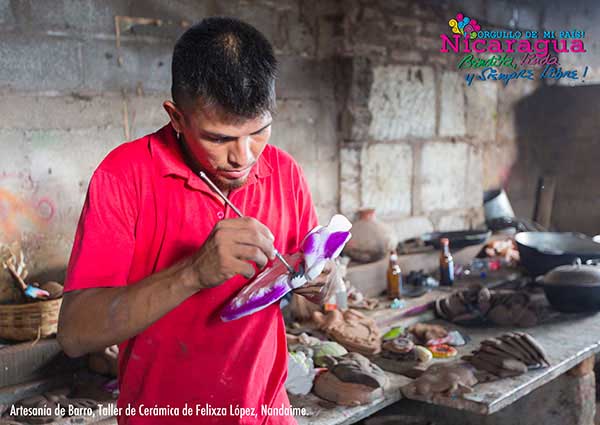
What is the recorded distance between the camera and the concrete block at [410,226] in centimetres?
619

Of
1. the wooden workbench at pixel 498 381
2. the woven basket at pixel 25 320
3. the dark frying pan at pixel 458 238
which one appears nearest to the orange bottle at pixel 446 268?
the wooden workbench at pixel 498 381

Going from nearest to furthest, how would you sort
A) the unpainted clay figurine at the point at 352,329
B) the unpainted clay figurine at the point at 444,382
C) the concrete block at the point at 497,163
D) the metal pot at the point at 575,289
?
the unpainted clay figurine at the point at 444,382, the unpainted clay figurine at the point at 352,329, the metal pot at the point at 575,289, the concrete block at the point at 497,163

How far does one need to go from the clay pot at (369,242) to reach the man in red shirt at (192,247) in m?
3.28

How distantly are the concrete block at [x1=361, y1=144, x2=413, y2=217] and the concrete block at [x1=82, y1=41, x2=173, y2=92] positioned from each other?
2.09 meters

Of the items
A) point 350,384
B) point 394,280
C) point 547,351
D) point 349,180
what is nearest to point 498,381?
point 547,351

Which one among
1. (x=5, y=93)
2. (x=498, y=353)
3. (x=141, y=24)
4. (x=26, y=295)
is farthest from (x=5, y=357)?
(x=498, y=353)

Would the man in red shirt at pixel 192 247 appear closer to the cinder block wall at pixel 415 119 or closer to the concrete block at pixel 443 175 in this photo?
the cinder block wall at pixel 415 119

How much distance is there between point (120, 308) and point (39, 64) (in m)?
2.71

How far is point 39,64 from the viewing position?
3.83 m

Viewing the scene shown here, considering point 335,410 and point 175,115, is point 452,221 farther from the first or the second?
point 175,115

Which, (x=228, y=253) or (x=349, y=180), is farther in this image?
(x=349, y=180)

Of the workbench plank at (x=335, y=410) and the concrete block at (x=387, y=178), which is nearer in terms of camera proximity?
the workbench plank at (x=335, y=410)

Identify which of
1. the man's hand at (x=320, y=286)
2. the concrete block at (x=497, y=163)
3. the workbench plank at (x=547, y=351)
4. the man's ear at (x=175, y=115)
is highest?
the man's ear at (x=175, y=115)

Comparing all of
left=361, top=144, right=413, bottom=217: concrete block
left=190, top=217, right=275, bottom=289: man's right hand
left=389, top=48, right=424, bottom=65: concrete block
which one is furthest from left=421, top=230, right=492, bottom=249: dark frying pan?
left=190, top=217, right=275, bottom=289: man's right hand
